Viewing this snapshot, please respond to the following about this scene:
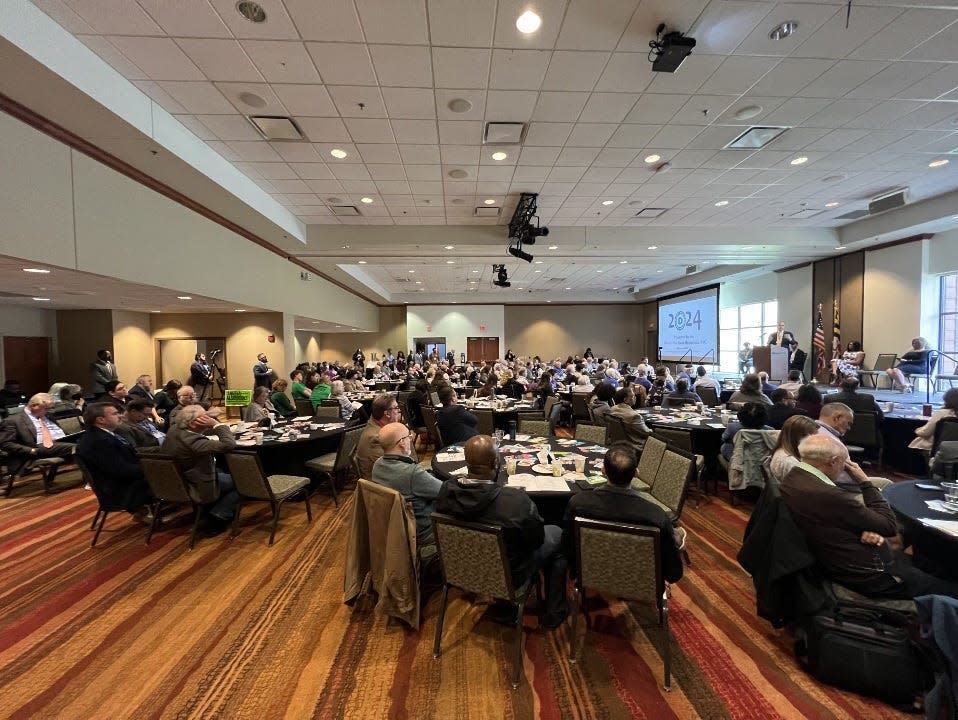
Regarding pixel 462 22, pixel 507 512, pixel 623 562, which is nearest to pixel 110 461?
pixel 507 512

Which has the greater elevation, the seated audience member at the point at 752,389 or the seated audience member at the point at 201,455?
the seated audience member at the point at 752,389

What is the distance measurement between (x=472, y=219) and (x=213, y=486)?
263 inches

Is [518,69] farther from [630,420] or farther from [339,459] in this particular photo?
[339,459]

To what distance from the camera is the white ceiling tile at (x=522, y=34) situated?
3105mm

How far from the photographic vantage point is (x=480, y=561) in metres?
2.28

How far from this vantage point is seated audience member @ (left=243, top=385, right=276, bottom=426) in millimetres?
5605

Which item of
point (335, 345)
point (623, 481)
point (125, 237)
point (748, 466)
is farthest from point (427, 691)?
point (335, 345)

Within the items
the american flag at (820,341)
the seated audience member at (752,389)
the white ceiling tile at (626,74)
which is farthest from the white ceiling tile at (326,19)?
the american flag at (820,341)

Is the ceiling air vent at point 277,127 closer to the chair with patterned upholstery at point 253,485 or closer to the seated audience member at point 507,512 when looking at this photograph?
the chair with patterned upholstery at point 253,485

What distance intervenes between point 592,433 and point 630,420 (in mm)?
500

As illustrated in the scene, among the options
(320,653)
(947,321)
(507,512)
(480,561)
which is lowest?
(320,653)

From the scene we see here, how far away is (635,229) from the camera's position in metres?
9.62

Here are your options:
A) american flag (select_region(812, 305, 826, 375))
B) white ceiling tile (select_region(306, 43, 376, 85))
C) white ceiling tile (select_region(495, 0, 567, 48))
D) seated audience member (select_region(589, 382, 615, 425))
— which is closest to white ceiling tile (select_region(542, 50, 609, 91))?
white ceiling tile (select_region(495, 0, 567, 48))

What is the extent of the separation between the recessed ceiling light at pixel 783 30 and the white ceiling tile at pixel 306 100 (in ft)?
13.4
